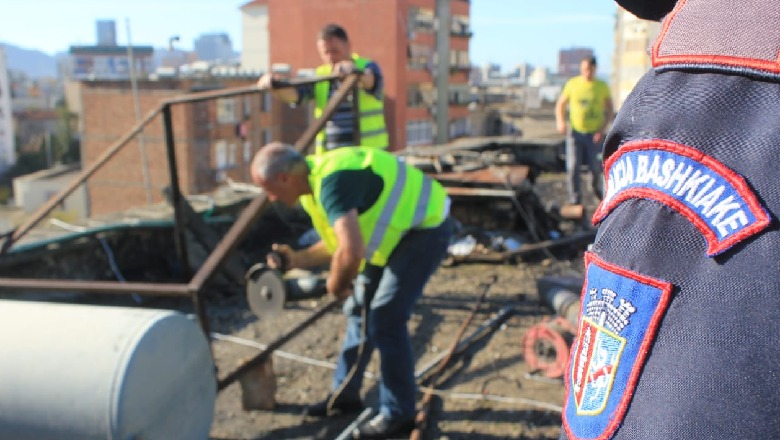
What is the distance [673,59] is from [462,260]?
5522mm

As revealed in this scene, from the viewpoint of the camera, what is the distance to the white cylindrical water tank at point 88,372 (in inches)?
97.3

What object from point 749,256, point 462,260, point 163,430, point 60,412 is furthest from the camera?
point 462,260

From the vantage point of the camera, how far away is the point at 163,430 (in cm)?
273

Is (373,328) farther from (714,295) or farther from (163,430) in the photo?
(714,295)

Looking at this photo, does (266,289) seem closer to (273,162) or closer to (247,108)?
(273,162)

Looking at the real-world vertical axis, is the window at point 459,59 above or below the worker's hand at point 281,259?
above

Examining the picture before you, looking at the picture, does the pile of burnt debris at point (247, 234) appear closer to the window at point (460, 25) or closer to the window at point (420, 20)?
the window at point (420, 20)

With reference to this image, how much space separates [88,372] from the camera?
8.22 ft

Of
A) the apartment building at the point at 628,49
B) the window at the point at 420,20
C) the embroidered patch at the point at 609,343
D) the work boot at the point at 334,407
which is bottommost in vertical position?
the work boot at the point at 334,407

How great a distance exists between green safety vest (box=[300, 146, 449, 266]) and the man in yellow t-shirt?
4345 millimetres

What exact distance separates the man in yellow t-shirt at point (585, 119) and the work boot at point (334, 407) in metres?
4.59

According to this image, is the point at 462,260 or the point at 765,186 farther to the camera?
the point at 462,260

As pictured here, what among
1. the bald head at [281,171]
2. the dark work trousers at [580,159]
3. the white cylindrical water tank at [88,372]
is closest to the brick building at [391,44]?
the dark work trousers at [580,159]

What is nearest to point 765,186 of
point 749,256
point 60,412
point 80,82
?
point 749,256
